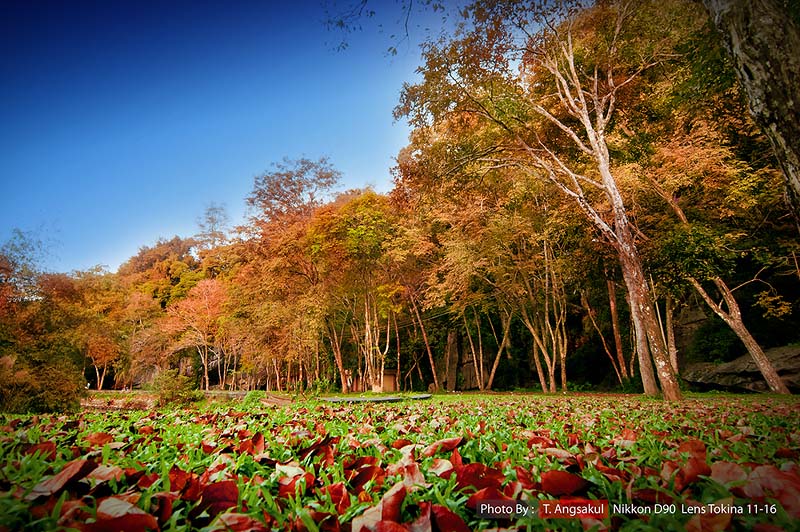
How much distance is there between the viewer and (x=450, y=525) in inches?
37.8

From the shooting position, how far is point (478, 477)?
1400 millimetres

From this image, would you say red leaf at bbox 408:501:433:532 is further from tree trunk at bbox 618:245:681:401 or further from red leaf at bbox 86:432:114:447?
tree trunk at bbox 618:245:681:401

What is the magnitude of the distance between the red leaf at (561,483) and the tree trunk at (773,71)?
271cm

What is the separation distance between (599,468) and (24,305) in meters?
12.0

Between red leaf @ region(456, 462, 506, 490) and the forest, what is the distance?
3.24 metres

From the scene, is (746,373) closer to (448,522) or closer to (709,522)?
(709,522)

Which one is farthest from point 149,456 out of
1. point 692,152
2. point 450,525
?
point 692,152

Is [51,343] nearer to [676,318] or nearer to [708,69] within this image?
[708,69]

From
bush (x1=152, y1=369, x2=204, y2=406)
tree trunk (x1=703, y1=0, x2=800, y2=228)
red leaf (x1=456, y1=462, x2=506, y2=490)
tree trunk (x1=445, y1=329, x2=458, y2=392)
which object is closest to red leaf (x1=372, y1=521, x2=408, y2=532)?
red leaf (x1=456, y1=462, x2=506, y2=490)

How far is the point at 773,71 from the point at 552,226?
10246mm

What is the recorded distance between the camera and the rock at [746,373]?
10203 mm

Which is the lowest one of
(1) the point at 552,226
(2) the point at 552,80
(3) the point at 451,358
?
(3) the point at 451,358

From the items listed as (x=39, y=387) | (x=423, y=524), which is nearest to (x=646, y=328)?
(x=423, y=524)

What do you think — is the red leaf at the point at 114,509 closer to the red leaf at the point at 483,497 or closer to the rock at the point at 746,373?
the red leaf at the point at 483,497
